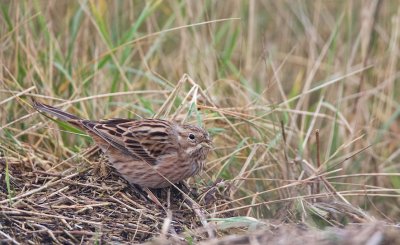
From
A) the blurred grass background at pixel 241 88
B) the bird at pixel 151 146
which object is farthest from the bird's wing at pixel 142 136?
the blurred grass background at pixel 241 88

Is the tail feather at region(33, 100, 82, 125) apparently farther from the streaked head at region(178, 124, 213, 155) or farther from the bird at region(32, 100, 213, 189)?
the streaked head at region(178, 124, 213, 155)

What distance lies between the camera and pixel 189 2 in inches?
293

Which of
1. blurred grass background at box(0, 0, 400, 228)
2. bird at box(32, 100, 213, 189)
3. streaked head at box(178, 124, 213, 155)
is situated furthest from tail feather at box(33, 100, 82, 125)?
streaked head at box(178, 124, 213, 155)

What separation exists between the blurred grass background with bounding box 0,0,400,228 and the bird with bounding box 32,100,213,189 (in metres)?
0.29

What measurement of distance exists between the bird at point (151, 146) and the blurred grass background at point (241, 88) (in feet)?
0.94

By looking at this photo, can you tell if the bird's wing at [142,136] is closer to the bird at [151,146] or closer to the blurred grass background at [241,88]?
the bird at [151,146]

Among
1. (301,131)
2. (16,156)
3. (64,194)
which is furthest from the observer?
(301,131)

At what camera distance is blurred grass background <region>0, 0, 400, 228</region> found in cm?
584

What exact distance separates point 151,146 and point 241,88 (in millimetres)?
1627

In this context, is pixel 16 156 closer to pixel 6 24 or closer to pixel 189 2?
pixel 6 24

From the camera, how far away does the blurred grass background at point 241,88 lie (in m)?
5.84

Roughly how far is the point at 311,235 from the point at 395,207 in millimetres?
3027

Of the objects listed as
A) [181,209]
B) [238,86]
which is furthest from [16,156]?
[238,86]

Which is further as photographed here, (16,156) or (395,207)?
(395,207)
